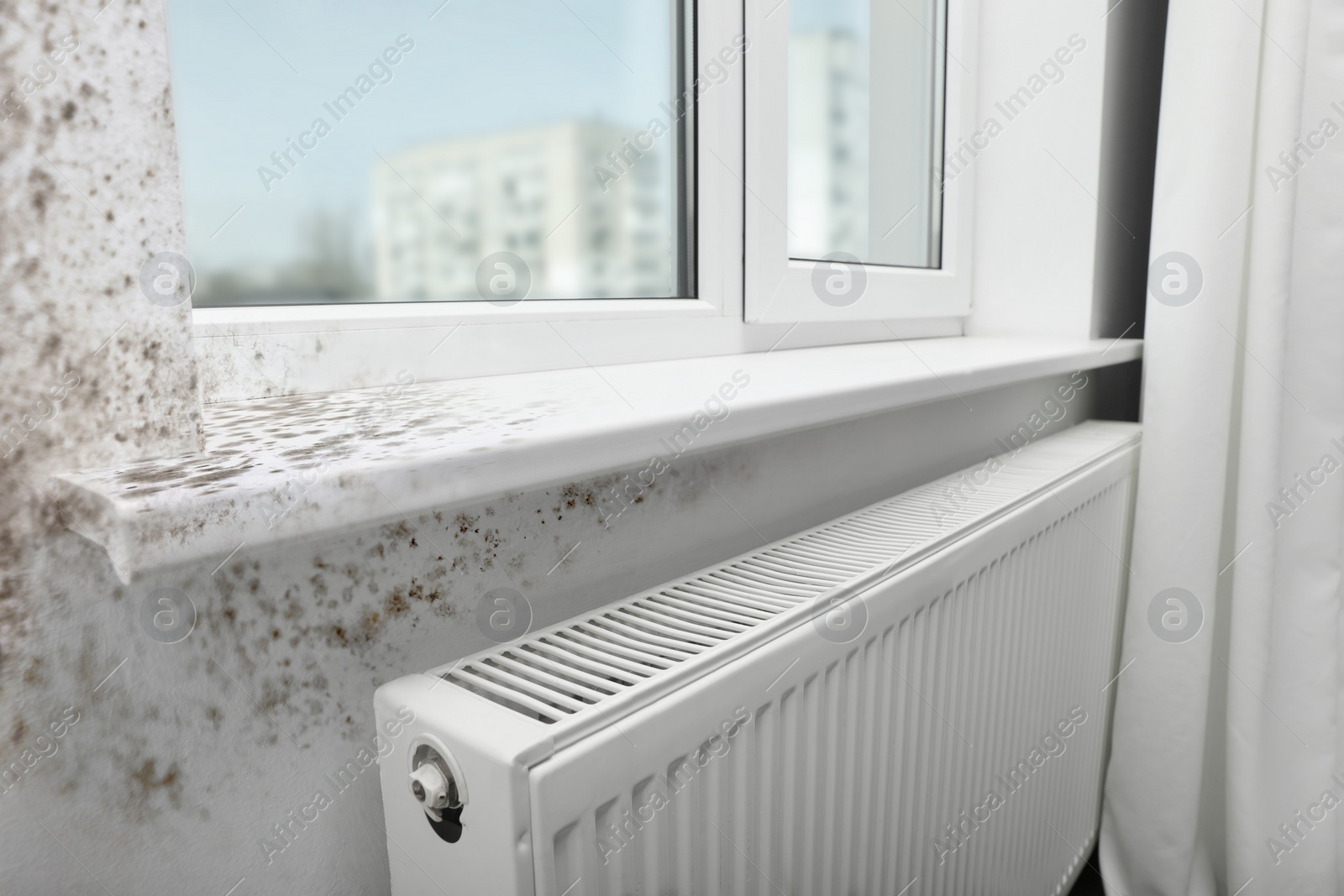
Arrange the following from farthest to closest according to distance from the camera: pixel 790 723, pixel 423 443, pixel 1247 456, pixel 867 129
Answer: pixel 867 129, pixel 1247 456, pixel 790 723, pixel 423 443

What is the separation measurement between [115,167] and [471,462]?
0.17 metres

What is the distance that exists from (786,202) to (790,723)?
0.59 meters

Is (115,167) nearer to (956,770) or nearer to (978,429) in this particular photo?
(956,770)

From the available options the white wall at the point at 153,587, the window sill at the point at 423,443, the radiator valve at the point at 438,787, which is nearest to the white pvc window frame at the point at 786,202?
the window sill at the point at 423,443

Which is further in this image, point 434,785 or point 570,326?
point 570,326

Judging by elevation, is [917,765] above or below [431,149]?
below

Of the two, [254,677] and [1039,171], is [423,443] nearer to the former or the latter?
[254,677]

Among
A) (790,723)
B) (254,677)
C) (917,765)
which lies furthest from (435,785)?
(917,765)

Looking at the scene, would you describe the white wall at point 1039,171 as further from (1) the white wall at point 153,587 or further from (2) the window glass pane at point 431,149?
(1) the white wall at point 153,587

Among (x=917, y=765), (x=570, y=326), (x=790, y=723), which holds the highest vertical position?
(x=570, y=326)

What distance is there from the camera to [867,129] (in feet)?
3.67

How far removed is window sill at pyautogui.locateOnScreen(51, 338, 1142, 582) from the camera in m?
0.28

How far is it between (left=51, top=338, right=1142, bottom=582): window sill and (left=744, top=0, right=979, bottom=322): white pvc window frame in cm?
18

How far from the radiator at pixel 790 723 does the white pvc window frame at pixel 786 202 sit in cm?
25
